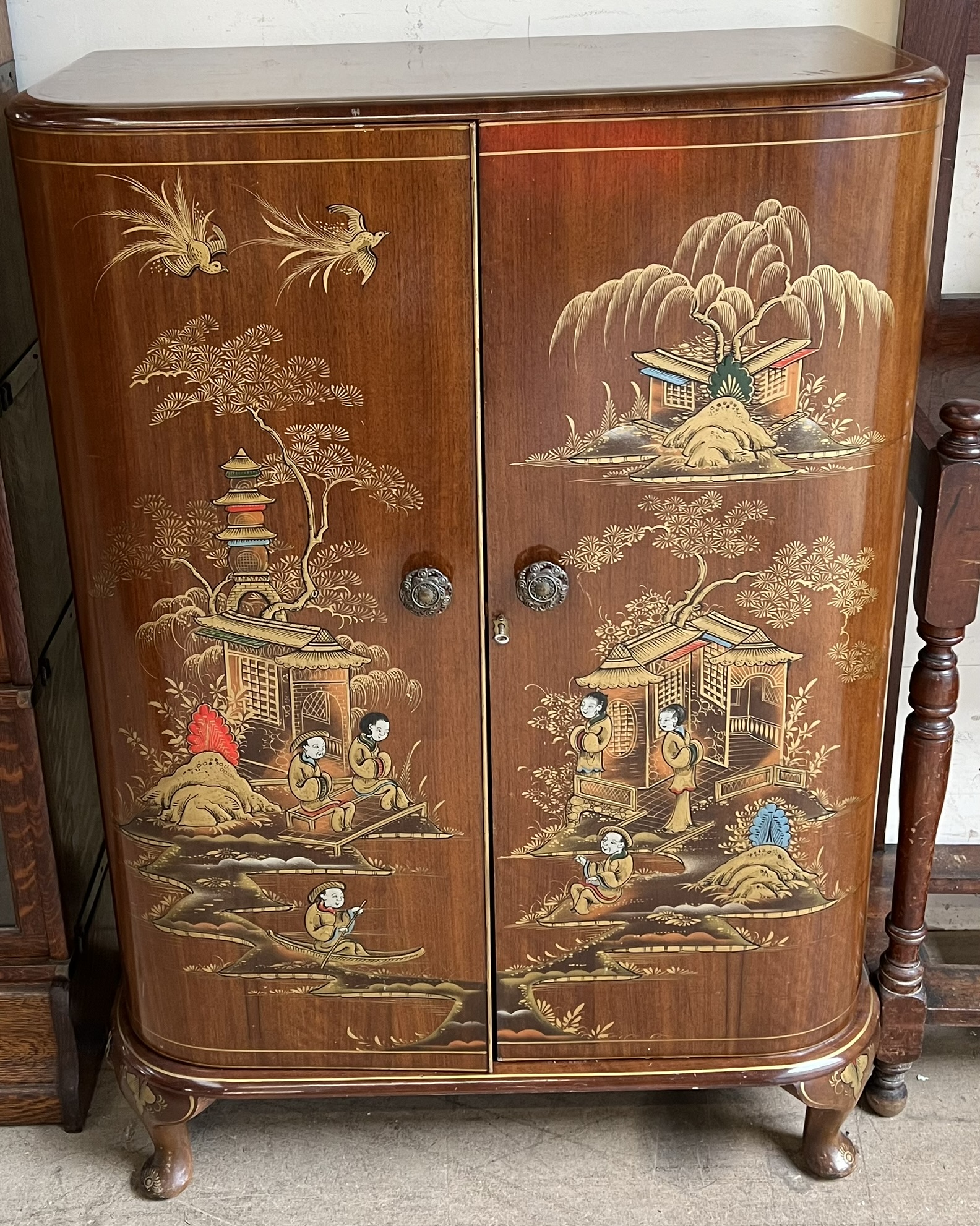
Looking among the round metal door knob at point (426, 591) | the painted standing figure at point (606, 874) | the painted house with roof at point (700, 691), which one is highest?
the round metal door knob at point (426, 591)

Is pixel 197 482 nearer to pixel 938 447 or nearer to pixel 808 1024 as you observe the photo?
pixel 938 447

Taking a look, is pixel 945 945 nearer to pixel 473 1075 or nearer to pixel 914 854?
pixel 914 854

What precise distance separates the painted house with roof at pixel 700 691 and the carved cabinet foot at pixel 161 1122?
2.34 ft

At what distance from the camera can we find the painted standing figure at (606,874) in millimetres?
1466

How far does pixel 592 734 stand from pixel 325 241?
1.97 ft

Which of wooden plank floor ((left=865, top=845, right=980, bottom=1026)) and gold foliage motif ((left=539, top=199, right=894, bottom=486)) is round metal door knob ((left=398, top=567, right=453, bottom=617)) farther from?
wooden plank floor ((left=865, top=845, right=980, bottom=1026))

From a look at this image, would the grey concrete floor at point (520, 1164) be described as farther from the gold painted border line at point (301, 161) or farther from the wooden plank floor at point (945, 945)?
the gold painted border line at point (301, 161)

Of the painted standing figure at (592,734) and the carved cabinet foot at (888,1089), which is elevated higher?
the painted standing figure at (592,734)

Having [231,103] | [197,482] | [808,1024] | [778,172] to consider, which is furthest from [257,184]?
[808,1024]

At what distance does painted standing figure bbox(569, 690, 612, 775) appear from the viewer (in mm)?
1402

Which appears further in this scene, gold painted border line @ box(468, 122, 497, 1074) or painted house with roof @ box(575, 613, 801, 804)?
painted house with roof @ box(575, 613, 801, 804)

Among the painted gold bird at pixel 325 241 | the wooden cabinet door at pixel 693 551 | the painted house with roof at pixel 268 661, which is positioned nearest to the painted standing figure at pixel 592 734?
the wooden cabinet door at pixel 693 551

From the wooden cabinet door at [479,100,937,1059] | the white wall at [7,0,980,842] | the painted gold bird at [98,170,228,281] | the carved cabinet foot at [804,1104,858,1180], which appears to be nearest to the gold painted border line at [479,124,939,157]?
the wooden cabinet door at [479,100,937,1059]

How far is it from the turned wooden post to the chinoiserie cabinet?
91 mm
